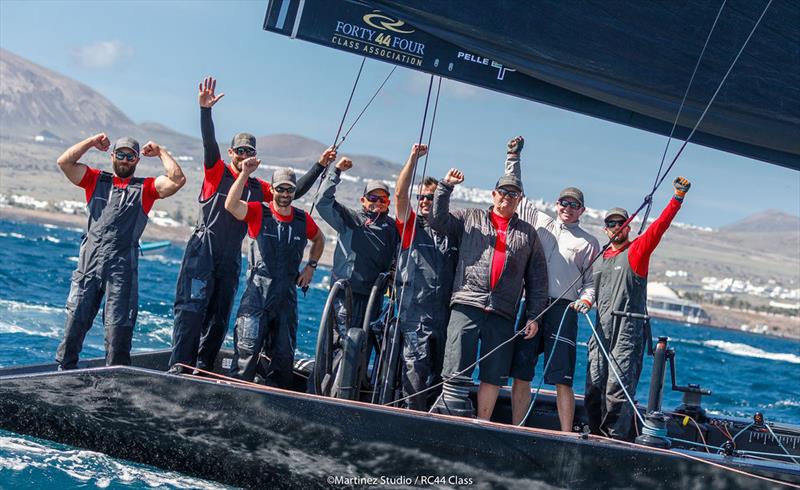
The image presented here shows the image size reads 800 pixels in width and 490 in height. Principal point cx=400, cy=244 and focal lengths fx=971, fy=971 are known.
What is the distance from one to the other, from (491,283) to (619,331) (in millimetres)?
932

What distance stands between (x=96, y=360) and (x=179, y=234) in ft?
367

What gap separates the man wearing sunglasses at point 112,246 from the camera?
5684 millimetres

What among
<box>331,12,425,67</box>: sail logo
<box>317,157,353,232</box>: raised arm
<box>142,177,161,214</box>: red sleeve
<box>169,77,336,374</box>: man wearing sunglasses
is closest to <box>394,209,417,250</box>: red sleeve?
<box>317,157,353,232</box>: raised arm

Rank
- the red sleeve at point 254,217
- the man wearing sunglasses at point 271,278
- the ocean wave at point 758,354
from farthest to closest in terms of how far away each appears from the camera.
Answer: the ocean wave at point 758,354 < the red sleeve at point 254,217 < the man wearing sunglasses at point 271,278

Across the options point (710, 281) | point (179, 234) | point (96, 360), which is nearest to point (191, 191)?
point (179, 234)

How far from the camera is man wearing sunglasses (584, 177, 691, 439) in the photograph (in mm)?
5668

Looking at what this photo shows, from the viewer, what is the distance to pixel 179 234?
116 meters

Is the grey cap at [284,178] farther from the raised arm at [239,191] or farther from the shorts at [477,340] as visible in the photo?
the shorts at [477,340]

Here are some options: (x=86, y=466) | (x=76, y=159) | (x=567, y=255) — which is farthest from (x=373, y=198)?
(x=86, y=466)

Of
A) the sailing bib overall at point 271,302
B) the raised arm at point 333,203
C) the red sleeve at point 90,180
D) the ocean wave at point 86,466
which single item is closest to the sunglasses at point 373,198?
the raised arm at point 333,203

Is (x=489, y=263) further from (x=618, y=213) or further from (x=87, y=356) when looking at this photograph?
(x=87, y=356)

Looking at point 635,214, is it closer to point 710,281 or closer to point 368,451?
point 368,451

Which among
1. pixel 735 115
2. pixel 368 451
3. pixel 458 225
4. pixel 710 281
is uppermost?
pixel 710 281

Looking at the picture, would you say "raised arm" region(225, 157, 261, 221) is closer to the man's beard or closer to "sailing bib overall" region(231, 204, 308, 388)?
"sailing bib overall" region(231, 204, 308, 388)
